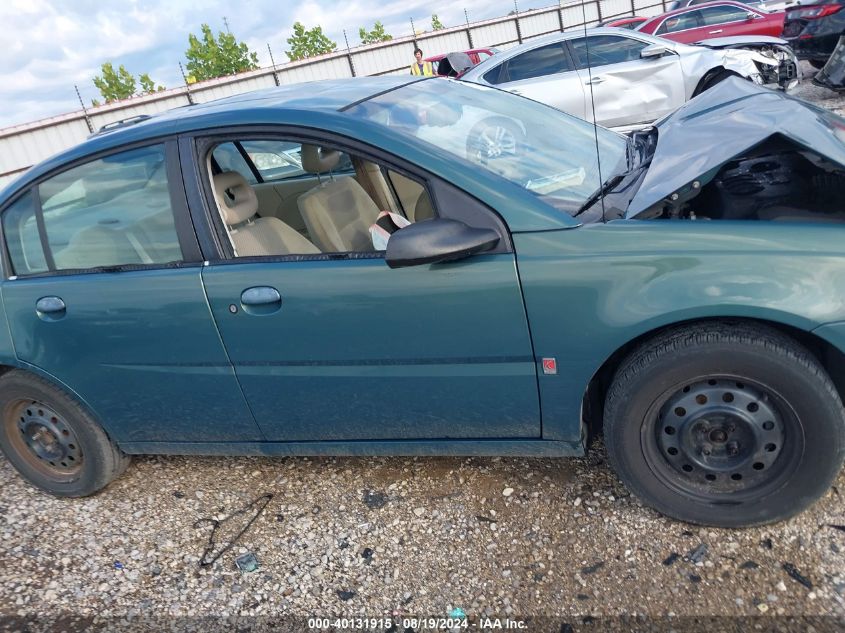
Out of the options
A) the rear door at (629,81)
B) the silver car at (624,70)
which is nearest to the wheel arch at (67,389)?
the silver car at (624,70)

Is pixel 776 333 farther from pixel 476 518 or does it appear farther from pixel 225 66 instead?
pixel 225 66

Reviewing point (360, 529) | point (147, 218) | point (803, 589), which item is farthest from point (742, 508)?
point (147, 218)

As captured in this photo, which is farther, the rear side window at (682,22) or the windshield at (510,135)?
the rear side window at (682,22)

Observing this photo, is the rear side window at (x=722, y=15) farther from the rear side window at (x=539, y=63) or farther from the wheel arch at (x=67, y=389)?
the wheel arch at (x=67, y=389)

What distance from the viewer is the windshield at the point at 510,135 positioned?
8.04 ft

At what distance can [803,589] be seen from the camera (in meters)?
2.04

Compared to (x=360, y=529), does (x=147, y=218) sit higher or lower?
higher

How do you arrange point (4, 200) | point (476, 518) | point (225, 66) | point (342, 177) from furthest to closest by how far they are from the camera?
point (225, 66) < point (342, 177) < point (4, 200) < point (476, 518)

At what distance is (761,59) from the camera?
8.38 metres

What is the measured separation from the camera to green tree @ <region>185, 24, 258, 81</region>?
1511 inches

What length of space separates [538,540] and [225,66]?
41393 millimetres

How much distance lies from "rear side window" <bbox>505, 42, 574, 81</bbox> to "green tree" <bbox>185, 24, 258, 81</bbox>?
3373 cm

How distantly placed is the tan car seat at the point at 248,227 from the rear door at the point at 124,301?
0.17 metres

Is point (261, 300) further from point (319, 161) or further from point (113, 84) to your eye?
point (113, 84)
